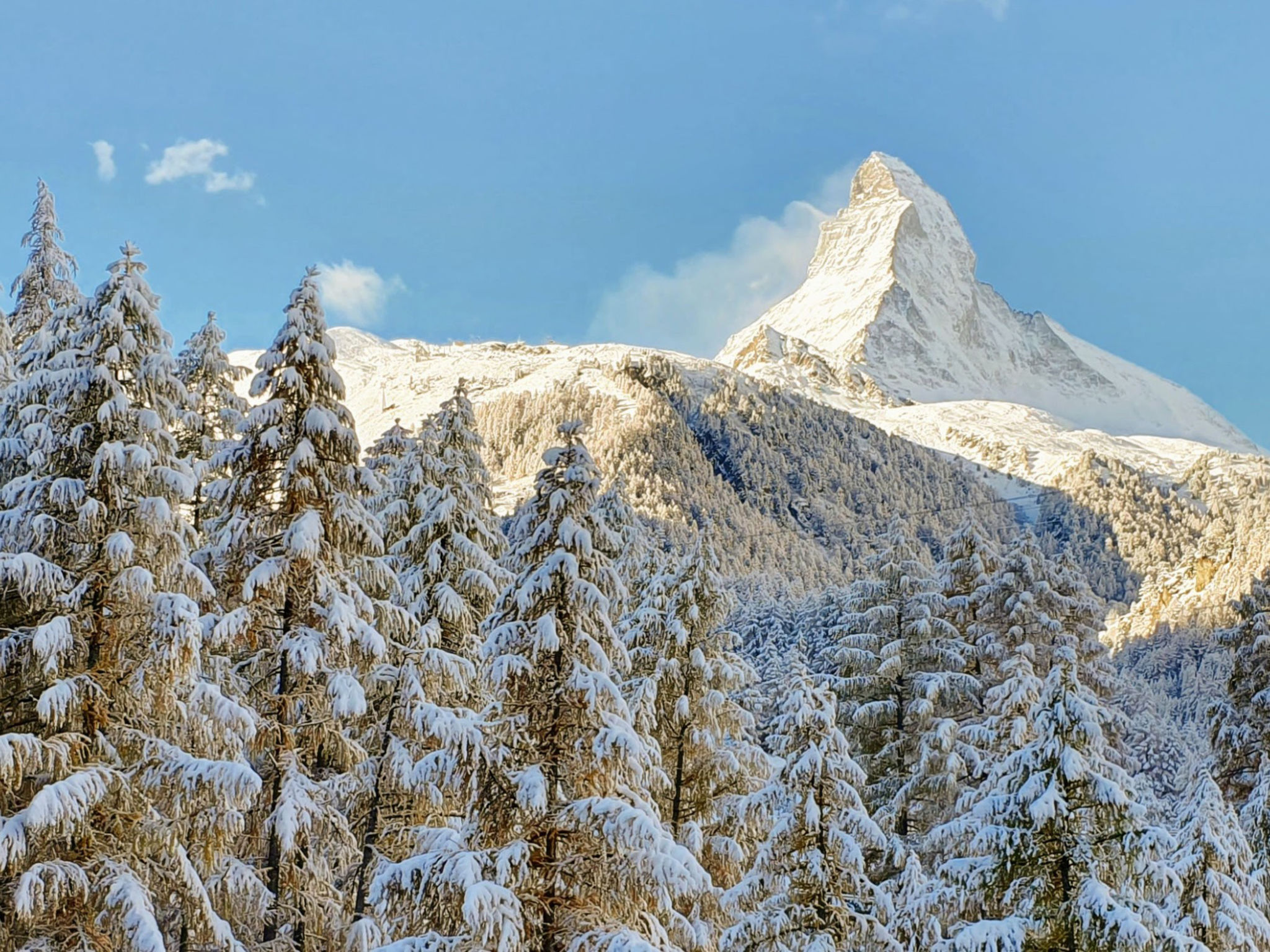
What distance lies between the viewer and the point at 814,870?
13.6 meters

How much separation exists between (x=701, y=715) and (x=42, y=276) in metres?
19.7

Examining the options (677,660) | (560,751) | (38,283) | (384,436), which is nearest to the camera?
(560,751)

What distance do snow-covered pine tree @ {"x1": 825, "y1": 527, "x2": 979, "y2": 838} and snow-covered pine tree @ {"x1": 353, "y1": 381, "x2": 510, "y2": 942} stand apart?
887 cm

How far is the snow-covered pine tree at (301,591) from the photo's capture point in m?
12.9

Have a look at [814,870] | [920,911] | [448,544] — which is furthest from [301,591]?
[920,911]

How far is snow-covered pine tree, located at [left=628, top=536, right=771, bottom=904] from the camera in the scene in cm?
1884

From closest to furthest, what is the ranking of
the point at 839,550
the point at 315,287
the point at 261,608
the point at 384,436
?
the point at 261,608
the point at 315,287
the point at 384,436
the point at 839,550

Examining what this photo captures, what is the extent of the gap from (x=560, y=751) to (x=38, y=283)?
21360 millimetres

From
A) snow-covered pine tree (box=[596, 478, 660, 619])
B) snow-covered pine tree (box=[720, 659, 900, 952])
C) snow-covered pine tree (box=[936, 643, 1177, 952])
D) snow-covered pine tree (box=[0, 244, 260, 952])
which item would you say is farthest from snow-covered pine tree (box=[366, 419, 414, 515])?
snow-covered pine tree (box=[936, 643, 1177, 952])

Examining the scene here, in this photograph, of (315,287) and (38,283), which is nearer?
(315,287)

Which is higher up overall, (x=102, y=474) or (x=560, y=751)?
(x=102, y=474)

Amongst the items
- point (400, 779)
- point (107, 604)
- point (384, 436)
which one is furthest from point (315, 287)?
point (384, 436)

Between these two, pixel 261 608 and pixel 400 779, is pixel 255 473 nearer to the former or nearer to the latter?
pixel 261 608

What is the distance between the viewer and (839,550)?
198125 mm
